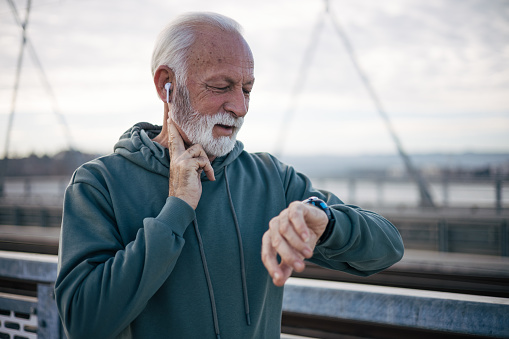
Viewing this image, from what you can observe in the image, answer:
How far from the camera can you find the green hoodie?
0.87 m

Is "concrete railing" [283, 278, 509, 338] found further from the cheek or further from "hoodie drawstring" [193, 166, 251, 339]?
the cheek

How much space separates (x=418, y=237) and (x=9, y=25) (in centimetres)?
753

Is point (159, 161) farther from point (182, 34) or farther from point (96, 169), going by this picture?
point (182, 34)

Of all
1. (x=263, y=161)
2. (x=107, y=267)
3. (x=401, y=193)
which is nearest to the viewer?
(x=107, y=267)

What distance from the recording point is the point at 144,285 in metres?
0.86

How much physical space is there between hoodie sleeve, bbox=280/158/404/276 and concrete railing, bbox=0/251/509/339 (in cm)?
30

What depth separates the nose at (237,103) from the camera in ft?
3.68

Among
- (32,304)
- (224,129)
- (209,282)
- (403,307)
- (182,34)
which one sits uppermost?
(182,34)

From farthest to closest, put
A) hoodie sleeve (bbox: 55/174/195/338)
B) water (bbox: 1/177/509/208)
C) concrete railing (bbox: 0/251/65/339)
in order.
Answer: water (bbox: 1/177/509/208)
concrete railing (bbox: 0/251/65/339)
hoodie sleeve (bbox: 55/174/195/338)

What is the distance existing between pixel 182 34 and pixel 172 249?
1.89ft

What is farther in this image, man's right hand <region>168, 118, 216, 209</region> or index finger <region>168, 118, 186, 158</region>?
index finger <region>168, 118, 186, 158</region>

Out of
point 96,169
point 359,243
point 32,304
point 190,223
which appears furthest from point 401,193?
point 96,169

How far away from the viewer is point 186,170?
1007 millimetres

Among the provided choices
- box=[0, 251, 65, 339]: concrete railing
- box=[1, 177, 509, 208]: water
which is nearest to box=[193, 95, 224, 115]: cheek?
box=[0, 251, 65, 339]: concrete railing
